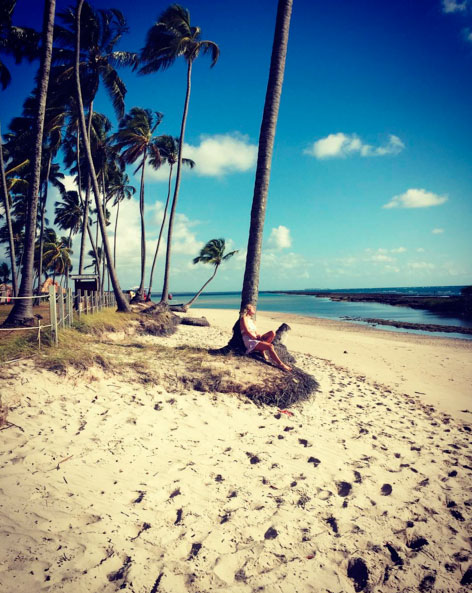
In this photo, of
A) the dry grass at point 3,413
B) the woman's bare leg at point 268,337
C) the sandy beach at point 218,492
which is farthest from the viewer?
the woman's bare leg at point 268,337

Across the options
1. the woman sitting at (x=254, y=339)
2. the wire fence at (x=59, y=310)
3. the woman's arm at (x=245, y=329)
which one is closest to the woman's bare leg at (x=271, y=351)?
the woman sitting at (x=254, y=339)

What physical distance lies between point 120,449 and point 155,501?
3.12ft

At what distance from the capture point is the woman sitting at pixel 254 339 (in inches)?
256

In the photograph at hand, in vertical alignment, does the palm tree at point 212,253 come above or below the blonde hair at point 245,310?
above

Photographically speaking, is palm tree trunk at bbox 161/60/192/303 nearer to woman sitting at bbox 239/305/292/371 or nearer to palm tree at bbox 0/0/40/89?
palm tree at bbox 0/0/40/89

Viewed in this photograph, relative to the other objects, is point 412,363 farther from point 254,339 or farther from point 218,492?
point 218,492

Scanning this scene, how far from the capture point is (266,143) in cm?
735

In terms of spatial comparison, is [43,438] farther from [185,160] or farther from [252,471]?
[185,160]

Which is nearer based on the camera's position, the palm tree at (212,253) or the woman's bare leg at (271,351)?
the woman's bare leg at (271,351)

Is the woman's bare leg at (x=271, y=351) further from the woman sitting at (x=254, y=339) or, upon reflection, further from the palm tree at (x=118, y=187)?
the palm tree at (x=118, y=187)

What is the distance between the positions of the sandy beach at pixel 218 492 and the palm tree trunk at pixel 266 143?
11.2 ft

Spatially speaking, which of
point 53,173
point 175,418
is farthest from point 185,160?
point 175,418

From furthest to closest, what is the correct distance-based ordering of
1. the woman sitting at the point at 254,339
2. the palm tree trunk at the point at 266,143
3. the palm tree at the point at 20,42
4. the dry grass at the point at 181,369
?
the palm tree at the point at 20,42, the palm tree trunk at the point at 266,143, the woman sitting at the point at 254,339, the dry grass at the point at 181,369

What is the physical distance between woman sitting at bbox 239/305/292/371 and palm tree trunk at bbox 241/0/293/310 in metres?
0.47
